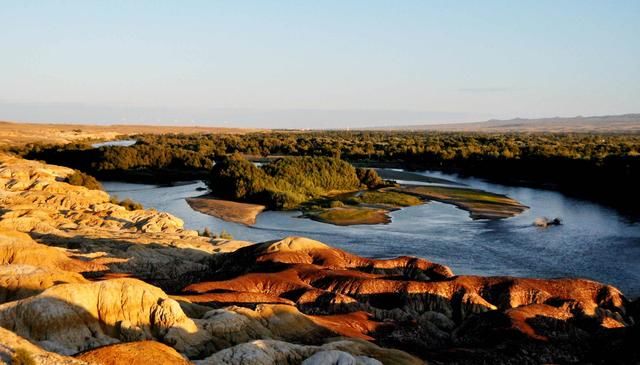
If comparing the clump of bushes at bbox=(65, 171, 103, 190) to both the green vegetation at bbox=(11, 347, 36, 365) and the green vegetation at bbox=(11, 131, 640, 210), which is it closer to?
the green vegetation at bbox=(11, 131, 640, 210)

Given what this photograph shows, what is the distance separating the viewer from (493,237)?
5297 centimetres

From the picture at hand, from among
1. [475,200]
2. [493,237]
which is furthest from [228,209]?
[493,237]

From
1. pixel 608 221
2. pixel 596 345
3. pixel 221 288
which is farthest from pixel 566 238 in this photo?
pixel 221 288

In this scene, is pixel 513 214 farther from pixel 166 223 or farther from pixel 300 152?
pixel 300 152

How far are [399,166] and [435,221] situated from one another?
52457 mm

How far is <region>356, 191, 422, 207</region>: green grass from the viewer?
71.2 metres

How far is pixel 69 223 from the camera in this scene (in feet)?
146

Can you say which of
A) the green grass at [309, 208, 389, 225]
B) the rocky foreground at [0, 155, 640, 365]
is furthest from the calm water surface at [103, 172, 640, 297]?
the rocky foreground at [0, 155, 640, 365]

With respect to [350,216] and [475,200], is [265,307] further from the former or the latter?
[475,200]

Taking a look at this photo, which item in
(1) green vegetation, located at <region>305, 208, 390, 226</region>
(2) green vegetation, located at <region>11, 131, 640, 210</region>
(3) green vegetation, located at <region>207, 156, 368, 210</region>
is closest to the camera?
(1) green vegetation, located at <region>305, 208, 390, 226</region>

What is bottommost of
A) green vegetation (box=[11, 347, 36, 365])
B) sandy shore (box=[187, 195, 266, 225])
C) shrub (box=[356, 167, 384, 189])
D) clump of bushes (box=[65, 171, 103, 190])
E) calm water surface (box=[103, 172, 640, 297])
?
sandy shore (box=[187, 195, 266, 225])

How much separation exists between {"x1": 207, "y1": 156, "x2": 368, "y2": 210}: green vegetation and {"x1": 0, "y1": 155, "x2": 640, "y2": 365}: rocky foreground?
92.1ft

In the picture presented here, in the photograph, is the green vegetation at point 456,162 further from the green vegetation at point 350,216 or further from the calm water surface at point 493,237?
the calm water surface at point 493,237

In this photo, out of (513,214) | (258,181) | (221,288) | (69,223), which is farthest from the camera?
(258,181)
